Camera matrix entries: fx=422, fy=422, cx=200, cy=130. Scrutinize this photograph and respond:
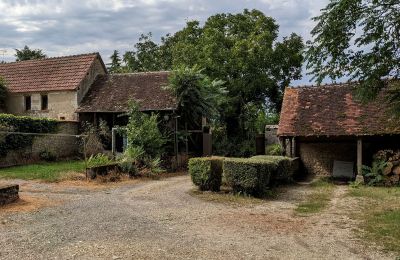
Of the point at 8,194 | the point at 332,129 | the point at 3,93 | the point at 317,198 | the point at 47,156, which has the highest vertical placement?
the point at 3,93

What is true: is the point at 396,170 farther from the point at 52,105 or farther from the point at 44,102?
the point at 44,102

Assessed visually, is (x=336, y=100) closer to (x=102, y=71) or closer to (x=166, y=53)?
(x=102, y=71)

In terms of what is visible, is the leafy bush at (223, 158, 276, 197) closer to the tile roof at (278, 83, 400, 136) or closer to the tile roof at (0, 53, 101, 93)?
the tile roof at (278, 83, 400, 136)

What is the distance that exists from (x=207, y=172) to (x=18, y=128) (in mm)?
11710

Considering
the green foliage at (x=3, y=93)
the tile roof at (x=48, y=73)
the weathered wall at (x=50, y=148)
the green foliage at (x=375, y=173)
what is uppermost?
the tile roof at (x=48, y=73)

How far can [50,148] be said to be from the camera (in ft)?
77.5

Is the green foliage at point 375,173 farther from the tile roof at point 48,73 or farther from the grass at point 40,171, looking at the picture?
the tile roof at point 48,73

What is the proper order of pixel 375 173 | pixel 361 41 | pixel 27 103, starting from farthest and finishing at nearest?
pixel 27 103 < pixel 375 173 < pixel 361 41

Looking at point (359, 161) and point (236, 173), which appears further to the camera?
point (359, 161)

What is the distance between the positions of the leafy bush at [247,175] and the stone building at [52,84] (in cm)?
1517

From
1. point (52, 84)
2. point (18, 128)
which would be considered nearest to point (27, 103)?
point (52, 84)

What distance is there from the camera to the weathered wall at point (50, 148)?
21.3 metres

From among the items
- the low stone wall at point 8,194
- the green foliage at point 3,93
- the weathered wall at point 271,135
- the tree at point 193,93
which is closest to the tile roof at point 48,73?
the green foliage at point 3,93

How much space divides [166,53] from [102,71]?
14.4 meters
